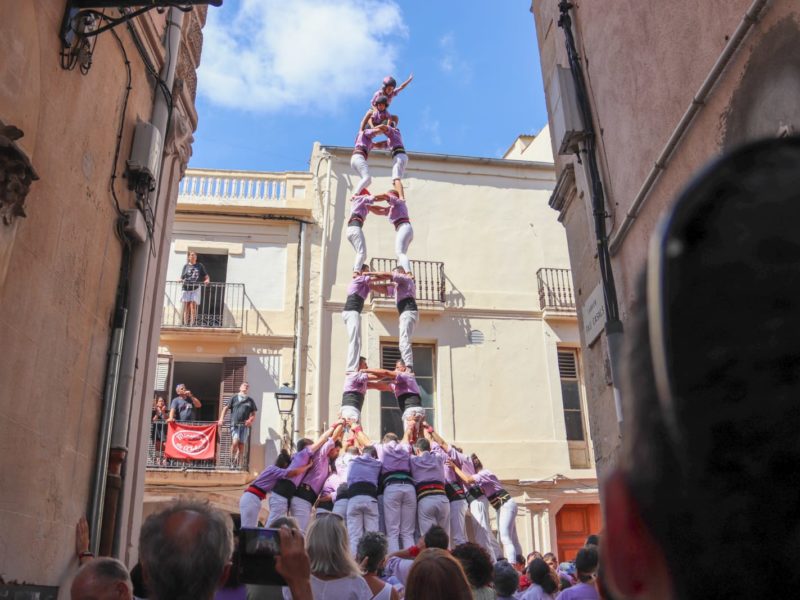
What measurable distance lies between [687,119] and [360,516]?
18.0 feet

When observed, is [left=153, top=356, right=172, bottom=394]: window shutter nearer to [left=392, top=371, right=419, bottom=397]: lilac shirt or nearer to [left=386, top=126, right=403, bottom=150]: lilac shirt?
[left=386, top=126, right=403, bottom=150]: lilac shirt

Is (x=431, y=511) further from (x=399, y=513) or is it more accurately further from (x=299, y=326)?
(x=299, y=326)

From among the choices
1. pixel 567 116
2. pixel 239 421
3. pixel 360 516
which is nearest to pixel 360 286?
pixel 360 516

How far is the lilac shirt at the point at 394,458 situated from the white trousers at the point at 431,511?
434mm

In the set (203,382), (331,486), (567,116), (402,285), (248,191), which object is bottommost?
(331,486)

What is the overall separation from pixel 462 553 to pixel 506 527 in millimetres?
6381

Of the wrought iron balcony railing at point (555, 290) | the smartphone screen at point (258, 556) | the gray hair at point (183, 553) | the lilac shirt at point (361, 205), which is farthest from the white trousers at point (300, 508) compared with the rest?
the wrought iron balcony railing at point (555, 290)

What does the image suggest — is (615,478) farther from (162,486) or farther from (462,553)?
(162,486)

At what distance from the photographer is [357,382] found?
10.9 metres

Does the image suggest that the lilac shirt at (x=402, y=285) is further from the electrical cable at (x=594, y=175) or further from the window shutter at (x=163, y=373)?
the window shutter at (x=163, y=373)

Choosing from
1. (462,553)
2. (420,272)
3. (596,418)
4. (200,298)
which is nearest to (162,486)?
(200,298)

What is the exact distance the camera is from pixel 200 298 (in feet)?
60.8

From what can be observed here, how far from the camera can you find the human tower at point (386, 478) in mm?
8766

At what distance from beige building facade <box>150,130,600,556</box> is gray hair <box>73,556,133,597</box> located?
47.0ft
